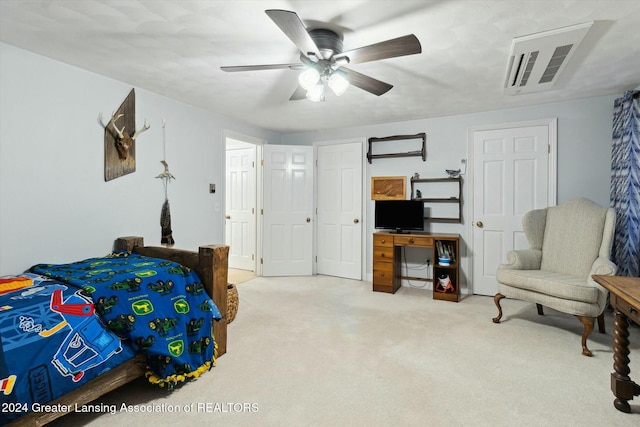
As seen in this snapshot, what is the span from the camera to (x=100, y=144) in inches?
109

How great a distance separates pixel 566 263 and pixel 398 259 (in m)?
1.84

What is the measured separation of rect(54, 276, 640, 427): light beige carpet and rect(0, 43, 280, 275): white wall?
1326 mm

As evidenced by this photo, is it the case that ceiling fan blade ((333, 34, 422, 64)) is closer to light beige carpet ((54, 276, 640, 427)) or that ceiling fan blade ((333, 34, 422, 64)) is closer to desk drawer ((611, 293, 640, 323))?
desk drawer ((611, 293, 640, 323))

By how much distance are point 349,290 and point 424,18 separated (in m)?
3.20

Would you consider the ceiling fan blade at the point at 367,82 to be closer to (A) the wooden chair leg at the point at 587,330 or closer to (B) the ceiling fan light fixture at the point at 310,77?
(B) the ceiling fan light fixture at the point at 310,77

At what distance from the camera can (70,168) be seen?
257cm

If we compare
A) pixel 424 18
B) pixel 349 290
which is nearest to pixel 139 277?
pixel 424 18

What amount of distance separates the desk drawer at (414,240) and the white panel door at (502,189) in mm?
680

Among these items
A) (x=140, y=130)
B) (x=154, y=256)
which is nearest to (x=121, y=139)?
(x=140, y=130)

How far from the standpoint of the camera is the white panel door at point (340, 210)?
15.6 feet

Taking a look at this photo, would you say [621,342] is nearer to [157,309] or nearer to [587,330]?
[587,330]

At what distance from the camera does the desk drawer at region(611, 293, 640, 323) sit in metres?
1.56

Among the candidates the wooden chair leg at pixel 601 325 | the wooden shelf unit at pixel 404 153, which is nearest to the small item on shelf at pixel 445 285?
the wooden chair leg at pixel 601 325

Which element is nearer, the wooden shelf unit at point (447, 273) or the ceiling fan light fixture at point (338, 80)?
the ceiling fan light fixture at point (338, 80)
